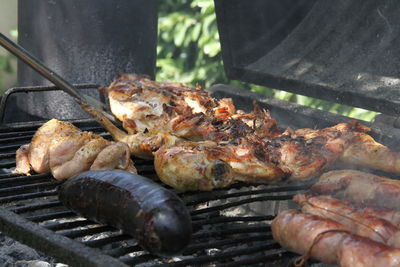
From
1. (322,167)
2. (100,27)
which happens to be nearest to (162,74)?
(100,27)

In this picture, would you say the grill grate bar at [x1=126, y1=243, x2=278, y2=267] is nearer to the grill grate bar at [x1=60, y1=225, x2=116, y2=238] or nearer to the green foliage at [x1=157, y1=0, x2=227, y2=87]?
the grill grate bar at [x1=60, y1=225, x2=116, y2=238]

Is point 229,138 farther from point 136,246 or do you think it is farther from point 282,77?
point 282,77

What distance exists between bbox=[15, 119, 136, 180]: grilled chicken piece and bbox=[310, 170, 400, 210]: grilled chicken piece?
3.43ft

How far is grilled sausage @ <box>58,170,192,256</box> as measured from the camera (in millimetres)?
2531

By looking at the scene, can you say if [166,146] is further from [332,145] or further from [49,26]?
[49,26]

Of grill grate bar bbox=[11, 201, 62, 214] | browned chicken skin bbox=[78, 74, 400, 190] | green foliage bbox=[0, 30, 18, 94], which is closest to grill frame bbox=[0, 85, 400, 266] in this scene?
grill grate bar bbox=[11, 201, 62, 214]

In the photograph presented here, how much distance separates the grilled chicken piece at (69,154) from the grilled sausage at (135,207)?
20.9 inches

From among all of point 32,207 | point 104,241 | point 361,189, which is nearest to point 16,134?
point 32,207

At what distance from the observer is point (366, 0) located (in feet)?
17.0

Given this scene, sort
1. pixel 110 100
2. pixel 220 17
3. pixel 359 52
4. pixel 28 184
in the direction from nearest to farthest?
pixel 28 184 → pixel 110 100 → pixel 359 52 → pixel 220 17

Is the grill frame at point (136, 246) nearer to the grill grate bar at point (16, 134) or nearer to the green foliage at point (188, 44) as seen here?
the grill grate bar at point (16, 134)

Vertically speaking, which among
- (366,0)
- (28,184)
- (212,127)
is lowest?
(28,184)

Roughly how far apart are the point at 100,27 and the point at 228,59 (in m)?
1.16

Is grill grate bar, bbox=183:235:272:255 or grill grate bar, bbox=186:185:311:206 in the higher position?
grill grate bar, bbox=186:185:311:206
